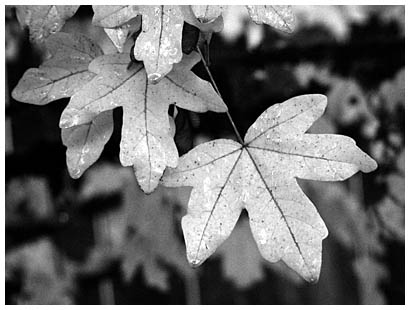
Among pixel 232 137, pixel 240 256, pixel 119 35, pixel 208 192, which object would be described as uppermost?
pixel 119 35

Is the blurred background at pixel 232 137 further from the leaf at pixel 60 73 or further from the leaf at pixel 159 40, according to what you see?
the leaf at pixel 159 40

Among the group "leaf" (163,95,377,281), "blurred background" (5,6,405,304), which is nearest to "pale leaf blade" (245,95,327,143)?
"leaf" (163,95,377,281)

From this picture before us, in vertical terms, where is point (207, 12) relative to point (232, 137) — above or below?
above

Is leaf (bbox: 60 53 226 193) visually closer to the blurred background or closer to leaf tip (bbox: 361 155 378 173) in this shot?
leaf tip (bbox: 361 155 378 173)

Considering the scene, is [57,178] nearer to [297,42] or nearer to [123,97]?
[297,42]

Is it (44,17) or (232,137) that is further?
(232,137)

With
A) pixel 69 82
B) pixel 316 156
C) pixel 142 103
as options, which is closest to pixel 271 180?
pixel 316 156

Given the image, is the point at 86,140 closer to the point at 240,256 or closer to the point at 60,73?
the point at 60,73
